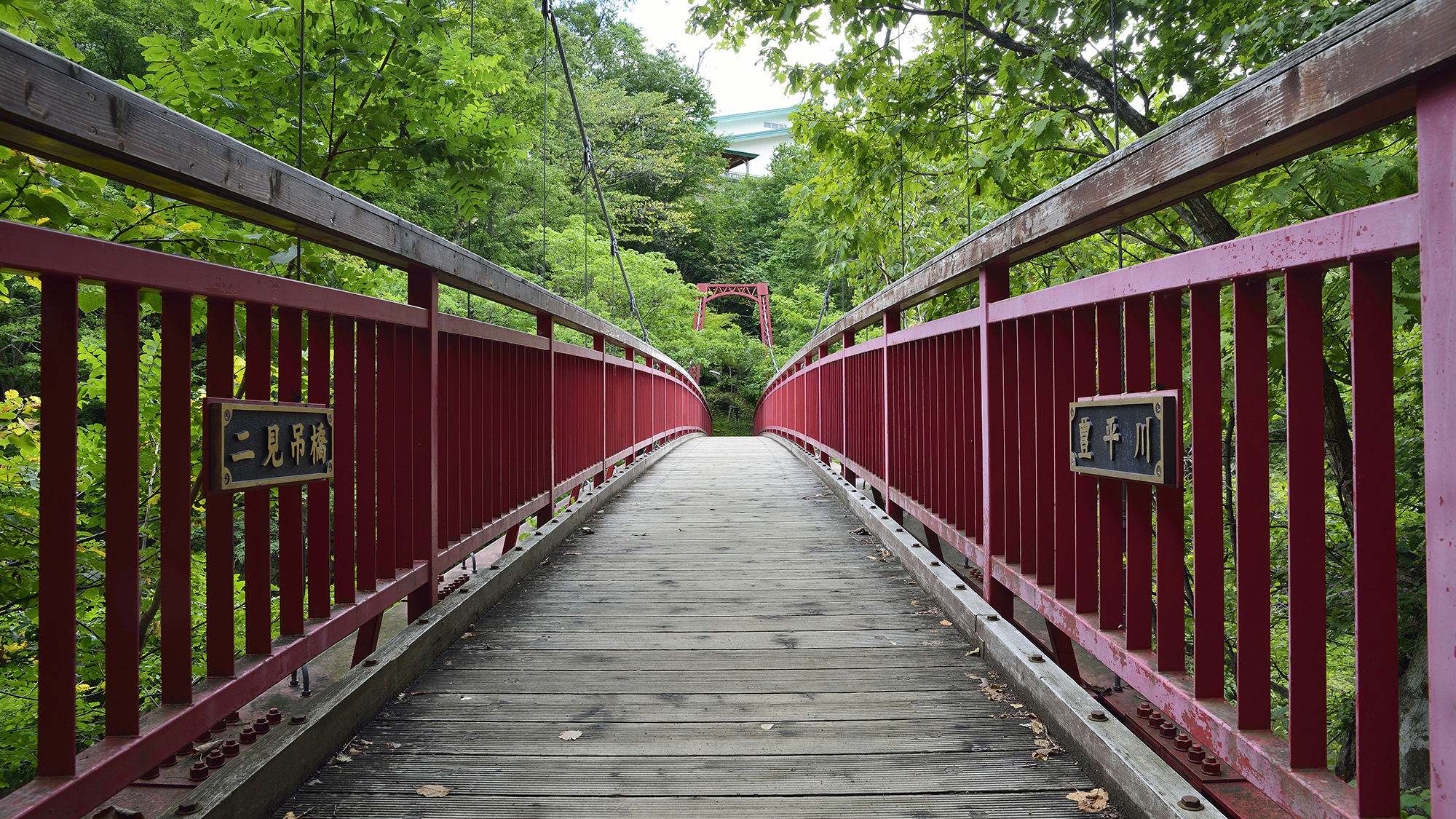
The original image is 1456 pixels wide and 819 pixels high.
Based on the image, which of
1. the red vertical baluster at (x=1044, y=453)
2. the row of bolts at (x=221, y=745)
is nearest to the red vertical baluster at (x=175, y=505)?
the row of bolts at (x=221, y=745)

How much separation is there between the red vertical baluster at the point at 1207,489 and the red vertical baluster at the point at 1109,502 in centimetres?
24

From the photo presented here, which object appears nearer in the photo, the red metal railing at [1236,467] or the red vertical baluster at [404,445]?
the red metal railing at [1236,467]

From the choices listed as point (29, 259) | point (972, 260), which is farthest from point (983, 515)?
point (29, 259)

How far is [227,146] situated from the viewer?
52.8 inches

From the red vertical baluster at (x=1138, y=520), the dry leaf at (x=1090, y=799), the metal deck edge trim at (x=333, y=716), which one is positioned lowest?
the dry leaf at (x=1090, y=799)

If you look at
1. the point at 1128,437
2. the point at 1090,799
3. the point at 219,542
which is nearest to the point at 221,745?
the point at 219,542

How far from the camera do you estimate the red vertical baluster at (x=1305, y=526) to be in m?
1.10

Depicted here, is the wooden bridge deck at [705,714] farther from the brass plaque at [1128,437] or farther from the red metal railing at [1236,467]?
the brass plaque at [1128,437]

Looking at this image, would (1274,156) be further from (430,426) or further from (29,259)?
(430,426)

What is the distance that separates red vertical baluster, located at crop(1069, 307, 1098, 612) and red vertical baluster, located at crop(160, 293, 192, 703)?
68.5 inches

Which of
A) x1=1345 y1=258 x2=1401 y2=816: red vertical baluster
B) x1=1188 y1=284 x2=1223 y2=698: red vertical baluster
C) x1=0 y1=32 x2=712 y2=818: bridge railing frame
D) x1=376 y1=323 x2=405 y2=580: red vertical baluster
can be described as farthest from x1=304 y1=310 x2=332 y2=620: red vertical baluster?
x1=1345 y1=258 x2=1401 y2=816: red vertical baluster

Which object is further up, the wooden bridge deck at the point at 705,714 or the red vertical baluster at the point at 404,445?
the red vertical baluster at the point at 404,445

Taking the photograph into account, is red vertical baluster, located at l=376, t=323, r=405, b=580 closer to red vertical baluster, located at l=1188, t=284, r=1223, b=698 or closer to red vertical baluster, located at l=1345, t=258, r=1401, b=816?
red vertical baluster, located at l=1188, t=284, r=1223, b=698

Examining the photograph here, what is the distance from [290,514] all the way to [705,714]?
41.0 inches
